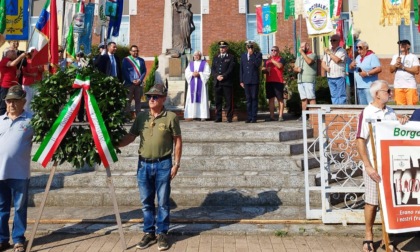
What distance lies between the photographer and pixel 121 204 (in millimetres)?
6625

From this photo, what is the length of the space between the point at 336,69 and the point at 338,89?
47 centimetres

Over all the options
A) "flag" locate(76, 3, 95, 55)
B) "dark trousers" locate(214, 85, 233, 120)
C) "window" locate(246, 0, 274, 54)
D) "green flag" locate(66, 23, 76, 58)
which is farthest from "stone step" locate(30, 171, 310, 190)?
"window" locate(246, 0, 274, 54)

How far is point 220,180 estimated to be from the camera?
6.88 metres

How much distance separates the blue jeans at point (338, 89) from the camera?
9.30 m

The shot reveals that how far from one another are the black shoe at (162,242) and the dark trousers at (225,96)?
621 cm

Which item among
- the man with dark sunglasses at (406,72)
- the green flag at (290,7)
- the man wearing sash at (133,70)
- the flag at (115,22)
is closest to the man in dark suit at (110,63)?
the man wearing sash at (133,70)

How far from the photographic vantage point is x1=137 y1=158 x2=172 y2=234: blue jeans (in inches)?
201

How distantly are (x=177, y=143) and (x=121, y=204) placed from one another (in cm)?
207

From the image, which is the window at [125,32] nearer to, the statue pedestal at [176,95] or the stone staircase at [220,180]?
the statue pedestal at [176,95]

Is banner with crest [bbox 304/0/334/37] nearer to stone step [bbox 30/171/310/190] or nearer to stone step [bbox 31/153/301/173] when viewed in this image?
stone step [bbox 31/153/301/173]

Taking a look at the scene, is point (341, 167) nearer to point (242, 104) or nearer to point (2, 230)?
point (2, 230)

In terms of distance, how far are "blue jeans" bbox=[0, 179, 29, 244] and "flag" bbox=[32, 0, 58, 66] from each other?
10.2 feet

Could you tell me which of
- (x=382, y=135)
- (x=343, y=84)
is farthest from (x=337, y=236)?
(x=343, y=84)

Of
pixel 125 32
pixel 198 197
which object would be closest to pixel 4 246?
pixel 198 197
